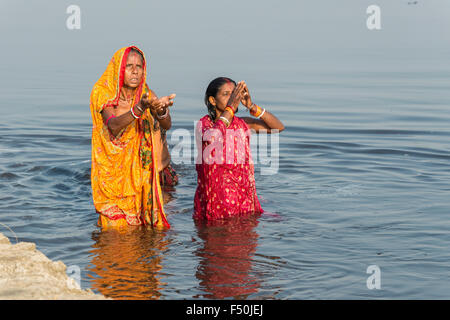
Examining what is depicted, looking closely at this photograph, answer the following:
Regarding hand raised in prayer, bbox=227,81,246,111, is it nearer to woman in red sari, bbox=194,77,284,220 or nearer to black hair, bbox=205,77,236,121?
woman in red sari, bbox=194,77,284,220

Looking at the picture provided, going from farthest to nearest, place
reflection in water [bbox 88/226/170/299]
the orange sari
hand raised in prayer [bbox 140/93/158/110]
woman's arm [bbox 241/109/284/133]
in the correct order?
1. woman's arm [bbox 241/109/284/133]
2. the orange sari
3. hand raised in prayer [bbox 140/93/158/110]
4. reflection in water [bbox 88/226/170/299]

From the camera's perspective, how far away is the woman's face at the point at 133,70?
21.6 ft

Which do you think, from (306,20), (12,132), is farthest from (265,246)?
(306,20)

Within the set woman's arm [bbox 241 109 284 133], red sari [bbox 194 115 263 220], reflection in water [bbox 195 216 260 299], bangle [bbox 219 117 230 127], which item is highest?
bangle [bbox 219 117 230 127]

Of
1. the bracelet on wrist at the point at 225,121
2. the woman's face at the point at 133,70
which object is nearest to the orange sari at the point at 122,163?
the woman's face at the point at 133,70

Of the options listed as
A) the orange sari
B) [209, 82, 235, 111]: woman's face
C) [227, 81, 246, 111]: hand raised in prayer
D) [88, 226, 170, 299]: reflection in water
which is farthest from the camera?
[209, 82, 235, 111]: woman's face

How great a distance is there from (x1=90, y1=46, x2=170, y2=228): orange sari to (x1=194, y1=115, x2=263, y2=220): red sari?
1.57 ft

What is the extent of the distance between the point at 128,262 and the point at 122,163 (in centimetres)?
109

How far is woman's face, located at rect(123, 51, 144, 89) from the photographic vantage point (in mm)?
6590

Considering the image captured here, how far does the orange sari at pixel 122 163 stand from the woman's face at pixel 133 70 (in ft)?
0.14

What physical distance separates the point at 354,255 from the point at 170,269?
1.66 meters

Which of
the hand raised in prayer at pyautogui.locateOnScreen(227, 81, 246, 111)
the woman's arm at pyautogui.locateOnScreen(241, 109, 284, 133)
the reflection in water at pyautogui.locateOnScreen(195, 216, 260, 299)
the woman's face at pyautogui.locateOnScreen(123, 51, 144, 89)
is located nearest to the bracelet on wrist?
the hand raised in prayer at pyautogui.locateOnScreen(227, 81, 246, 111)

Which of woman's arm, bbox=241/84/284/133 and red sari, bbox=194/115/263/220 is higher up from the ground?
woman's arm, bbox=241/84/284/133

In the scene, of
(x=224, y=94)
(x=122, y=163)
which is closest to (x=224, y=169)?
(x=224, y=94)
